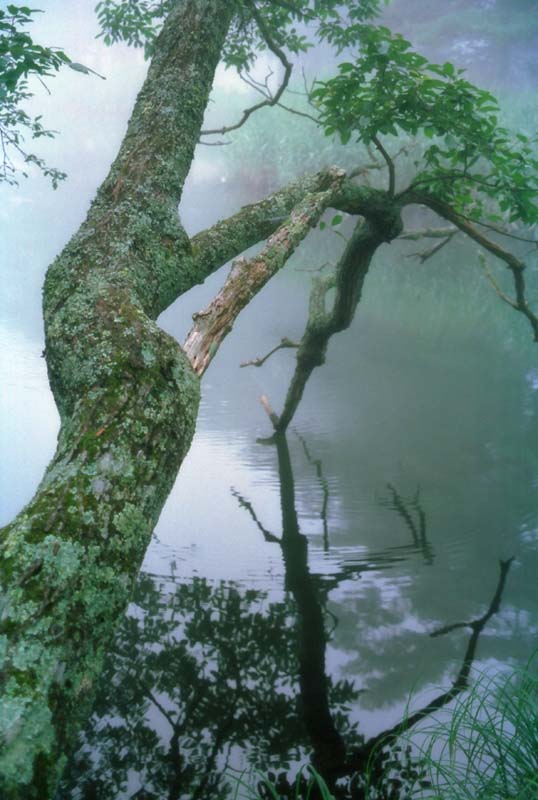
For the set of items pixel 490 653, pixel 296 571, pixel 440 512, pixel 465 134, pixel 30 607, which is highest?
pixel 465 134

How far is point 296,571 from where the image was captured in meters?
2.18

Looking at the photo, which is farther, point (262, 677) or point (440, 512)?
point (440, 512)

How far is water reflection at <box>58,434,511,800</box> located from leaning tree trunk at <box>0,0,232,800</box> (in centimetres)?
66

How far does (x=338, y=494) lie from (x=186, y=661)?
1.41 metres

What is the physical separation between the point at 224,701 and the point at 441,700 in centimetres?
51

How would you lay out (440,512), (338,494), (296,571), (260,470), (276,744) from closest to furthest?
(276,744), (296,571), (440,512), (338,494), (260,470)

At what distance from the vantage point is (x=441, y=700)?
1448 millimetres

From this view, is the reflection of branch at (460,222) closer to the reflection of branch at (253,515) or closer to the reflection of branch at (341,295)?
the reflection of branch at (341,295)

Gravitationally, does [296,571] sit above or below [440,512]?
below

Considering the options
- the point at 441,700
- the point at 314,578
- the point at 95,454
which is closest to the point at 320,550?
the point at 314,578

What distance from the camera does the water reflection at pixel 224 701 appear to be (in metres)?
1.20

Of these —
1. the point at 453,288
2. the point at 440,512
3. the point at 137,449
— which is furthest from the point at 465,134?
the point at 453,288

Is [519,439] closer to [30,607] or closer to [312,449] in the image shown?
[312,449]

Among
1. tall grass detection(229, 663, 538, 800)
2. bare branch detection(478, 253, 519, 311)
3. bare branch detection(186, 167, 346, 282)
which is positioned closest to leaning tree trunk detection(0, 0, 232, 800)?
bare branch detection(186, 167, 346, 282)
